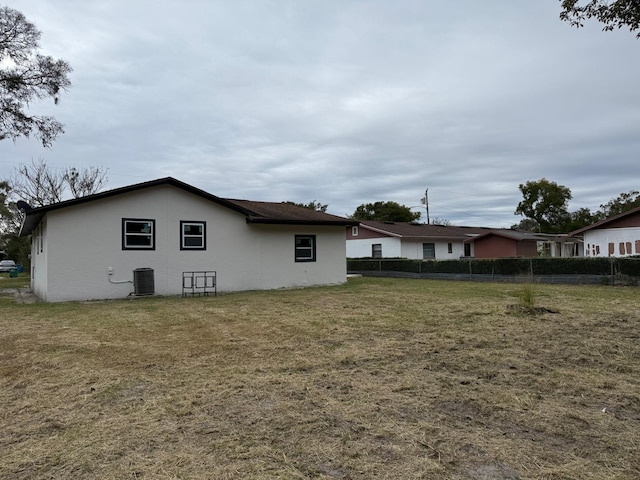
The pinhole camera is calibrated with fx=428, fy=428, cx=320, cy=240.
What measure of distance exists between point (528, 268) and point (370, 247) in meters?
14.5

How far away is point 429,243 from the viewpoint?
3152cm

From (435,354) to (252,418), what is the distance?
2981 millimetres

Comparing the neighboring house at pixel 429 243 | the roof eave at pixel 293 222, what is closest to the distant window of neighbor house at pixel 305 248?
the roof eave at pixel 293 222

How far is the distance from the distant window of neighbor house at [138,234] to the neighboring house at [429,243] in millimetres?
18226

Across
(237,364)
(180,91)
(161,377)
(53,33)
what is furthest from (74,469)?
(53,33)

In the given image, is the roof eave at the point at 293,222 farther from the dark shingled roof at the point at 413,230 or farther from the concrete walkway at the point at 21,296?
the dark shingled roof at the point at 413,230

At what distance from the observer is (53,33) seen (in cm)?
1423

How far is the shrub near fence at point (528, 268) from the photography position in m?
15.8

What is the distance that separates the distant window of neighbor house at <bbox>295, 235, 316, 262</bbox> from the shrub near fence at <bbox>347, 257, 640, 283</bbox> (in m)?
6.84

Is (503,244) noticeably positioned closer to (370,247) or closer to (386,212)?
(370,247)

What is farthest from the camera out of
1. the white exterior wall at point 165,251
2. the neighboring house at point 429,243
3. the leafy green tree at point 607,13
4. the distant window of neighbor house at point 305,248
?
the neighboring house at point 429,243

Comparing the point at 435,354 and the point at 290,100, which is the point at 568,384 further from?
the point at 290,100

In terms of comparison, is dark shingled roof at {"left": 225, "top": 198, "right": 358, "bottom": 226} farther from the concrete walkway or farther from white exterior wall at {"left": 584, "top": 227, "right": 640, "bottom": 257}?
white exterior wall at {"left": 584, "top": 227, "right": 640, "bottom": 257}

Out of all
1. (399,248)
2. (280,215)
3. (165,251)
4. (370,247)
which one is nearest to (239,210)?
(280,215)
